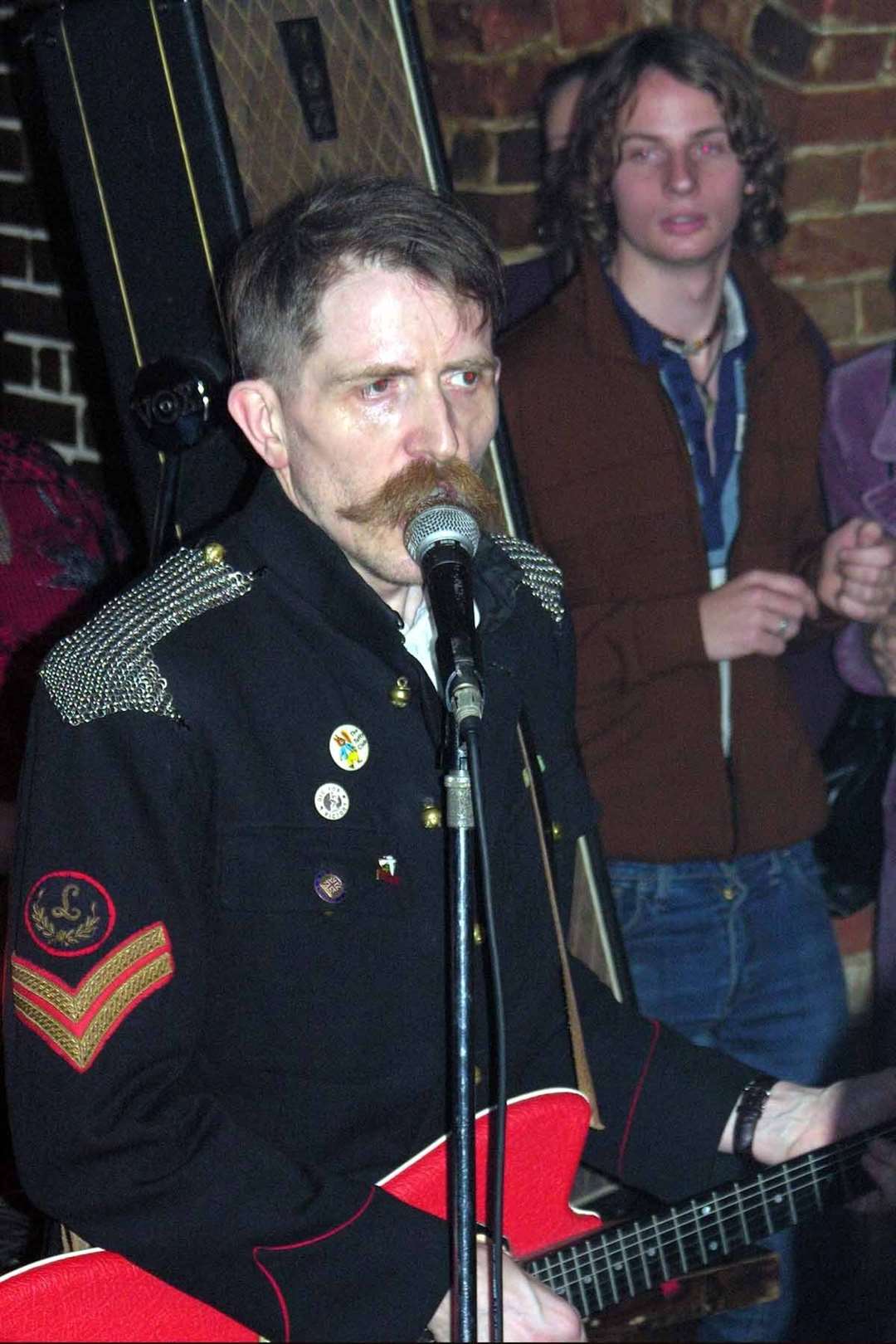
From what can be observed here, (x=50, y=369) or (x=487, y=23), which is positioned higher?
(x=487, y=23)

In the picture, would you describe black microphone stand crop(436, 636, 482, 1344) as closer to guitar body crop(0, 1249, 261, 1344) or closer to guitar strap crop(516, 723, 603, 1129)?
guitar body crop(0, 1249, 261, 1344)

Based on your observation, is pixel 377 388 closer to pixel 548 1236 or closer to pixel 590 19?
pixel 548 1236

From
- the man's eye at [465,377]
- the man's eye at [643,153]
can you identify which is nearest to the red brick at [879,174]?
the man's eye at [643,153]

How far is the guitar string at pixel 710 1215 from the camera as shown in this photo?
153 cm

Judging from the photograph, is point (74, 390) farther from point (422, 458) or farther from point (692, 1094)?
point (692, 1094)

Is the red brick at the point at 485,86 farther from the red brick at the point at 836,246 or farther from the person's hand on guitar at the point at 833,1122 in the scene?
the person's hand on guitar at the point at 833,1122

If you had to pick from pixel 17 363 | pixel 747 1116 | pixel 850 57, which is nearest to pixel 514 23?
pixel 850 57

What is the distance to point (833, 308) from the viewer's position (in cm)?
271

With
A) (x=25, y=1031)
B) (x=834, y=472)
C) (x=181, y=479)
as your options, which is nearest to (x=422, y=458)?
(x=181, y=479)

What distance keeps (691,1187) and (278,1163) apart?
559 mm

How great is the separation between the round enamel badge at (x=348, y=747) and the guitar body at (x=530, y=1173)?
37cm

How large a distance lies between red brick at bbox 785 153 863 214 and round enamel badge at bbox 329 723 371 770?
1.51 m

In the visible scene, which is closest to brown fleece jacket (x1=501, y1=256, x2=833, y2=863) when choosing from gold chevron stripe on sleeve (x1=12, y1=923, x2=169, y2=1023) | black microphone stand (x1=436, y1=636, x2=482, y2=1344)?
gold chevron stripe on sleeve (x1=12, y1=923, x2=169, y2=1023)

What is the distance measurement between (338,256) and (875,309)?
4.59 feet
